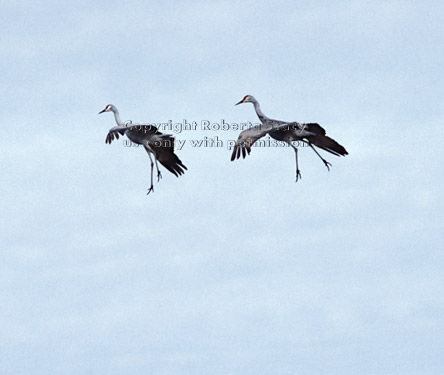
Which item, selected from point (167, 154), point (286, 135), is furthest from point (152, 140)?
point (286, 135)

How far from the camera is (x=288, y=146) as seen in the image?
3406 inches

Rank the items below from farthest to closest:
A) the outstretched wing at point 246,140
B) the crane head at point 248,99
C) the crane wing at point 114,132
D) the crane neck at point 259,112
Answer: the crane head at point 248,99
the crane neck at point 259,112
the crane wing at point 114,132
the outstretched wing at point 246,140

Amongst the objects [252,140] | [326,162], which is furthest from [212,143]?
[326,162]

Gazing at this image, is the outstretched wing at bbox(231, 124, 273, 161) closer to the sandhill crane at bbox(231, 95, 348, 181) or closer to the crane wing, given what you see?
the sandhill crane at bbox(231, 95, 348, 181)

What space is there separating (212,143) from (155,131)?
5151 mm

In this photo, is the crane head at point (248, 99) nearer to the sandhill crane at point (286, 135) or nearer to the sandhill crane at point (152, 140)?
the sandhill crane at point (286, 135)

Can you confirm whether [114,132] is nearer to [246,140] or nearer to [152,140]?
[152,140]

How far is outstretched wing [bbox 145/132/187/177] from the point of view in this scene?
8681 centimetres

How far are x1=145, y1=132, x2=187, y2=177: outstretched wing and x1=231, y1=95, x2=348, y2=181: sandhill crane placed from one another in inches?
204

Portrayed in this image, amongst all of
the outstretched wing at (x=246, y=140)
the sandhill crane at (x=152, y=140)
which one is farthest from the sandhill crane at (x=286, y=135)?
the sandhill crane at (x=152, y=140)

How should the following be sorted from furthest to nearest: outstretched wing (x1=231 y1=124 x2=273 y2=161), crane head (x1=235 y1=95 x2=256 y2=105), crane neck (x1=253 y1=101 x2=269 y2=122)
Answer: crane head (x1=235 y1=95 x2=256 y2=105) < crane neck (x1=253 y1=101 x2=269 y2=122) < outstretched wing (x1=231 y1=124 x2=273 y2=161)

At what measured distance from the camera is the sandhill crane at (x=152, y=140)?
85938mm

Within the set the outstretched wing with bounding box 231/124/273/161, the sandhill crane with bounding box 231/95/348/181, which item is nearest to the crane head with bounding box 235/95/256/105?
the sandhill crane with bounding box 231/95/348/181

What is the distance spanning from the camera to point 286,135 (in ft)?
282
